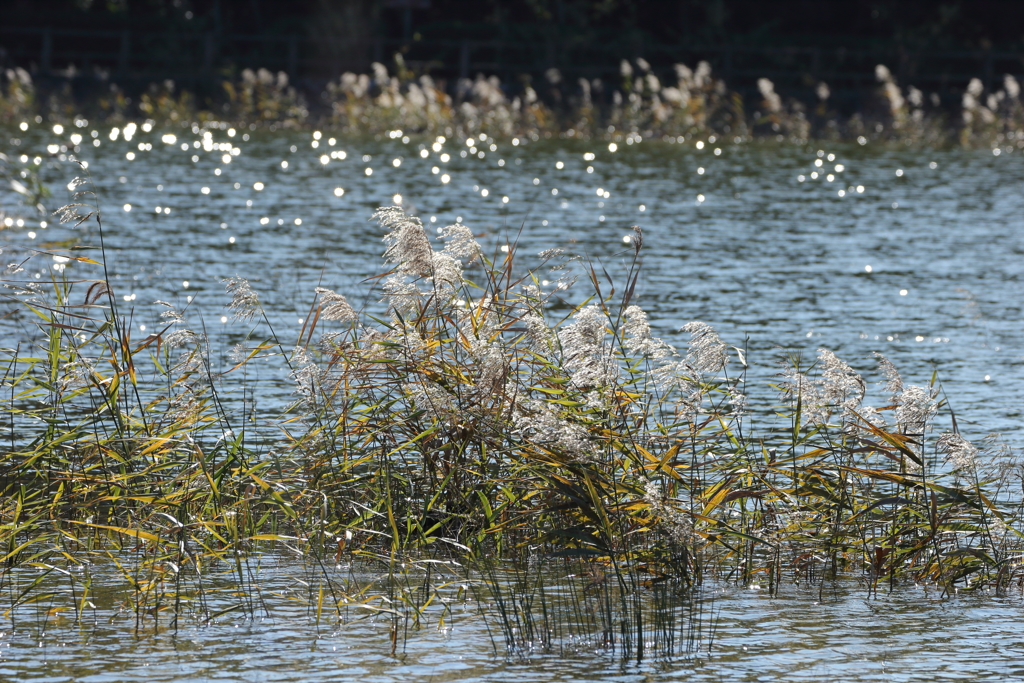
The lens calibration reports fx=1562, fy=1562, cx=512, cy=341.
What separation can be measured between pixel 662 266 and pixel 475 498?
26.3 feet

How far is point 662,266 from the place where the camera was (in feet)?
45.3

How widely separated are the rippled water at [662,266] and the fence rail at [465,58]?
324 inches

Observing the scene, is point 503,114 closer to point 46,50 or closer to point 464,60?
point 464,60

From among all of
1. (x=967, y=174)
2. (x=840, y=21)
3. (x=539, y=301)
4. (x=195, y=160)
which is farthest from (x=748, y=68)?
(x=539, y=301)

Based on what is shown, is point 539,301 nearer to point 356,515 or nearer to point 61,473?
point 356,515

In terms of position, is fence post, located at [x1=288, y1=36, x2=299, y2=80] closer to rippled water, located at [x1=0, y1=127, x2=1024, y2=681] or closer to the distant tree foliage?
the distant tree foliage

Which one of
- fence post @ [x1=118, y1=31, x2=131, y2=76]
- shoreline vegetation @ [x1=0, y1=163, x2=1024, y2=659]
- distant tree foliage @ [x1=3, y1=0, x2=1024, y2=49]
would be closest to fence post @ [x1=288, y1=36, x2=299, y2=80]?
distant tree foliage @ [x1=3, y1=0, x2=1024, y2=49]

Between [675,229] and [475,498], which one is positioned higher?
[675,229]

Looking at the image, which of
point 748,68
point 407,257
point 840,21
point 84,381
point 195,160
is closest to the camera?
point 407,257

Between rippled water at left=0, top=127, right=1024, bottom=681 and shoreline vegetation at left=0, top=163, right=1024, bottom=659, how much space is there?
0.23 m

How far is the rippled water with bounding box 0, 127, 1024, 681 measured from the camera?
4.89 metres

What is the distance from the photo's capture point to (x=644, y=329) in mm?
5922

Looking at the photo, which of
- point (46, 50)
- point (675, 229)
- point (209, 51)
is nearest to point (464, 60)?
point (209, 51)

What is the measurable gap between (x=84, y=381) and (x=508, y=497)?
172cm
